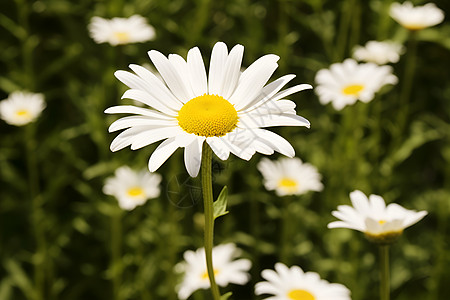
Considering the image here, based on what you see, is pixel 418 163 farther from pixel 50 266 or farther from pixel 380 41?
pixel 50 266

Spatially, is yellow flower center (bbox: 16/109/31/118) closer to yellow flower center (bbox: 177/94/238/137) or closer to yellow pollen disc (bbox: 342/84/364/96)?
yellow pollen disc (bbox: 342/84/364/96)

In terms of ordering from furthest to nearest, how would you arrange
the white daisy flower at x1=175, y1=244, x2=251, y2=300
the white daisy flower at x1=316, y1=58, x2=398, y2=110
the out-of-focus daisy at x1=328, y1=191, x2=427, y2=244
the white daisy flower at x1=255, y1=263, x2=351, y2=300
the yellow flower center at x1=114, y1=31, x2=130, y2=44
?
the yellow flower center at x1=114, y1=31, x2=130, y2=44, the white daisy flower at x1=316, y1=58, x2=398, y2=110, the white daisy flower at x1=175, y1=244, x2=251, y2=300, the white daisy flower at x1=255, y1=263, x2=351, y2=300, the out-of-focus daisy at x1=328, y1=191, x2=427, y2=244

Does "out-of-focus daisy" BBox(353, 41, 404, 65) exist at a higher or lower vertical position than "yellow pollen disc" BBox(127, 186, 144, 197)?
higher

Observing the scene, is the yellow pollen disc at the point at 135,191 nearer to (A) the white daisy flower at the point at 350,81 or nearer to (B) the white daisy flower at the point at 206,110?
(A) the white daisy flower at the point at 350,81

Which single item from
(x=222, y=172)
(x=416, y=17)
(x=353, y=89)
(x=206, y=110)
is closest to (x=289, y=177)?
(x=222, y=172)

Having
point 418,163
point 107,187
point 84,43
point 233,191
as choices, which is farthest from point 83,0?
point 418,163

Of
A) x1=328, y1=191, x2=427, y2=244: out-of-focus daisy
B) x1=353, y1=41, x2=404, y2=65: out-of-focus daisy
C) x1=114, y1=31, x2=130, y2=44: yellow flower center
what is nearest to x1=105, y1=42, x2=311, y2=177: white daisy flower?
x1=328, y1=191, x2=427, y2=244: out-of-focus daisy

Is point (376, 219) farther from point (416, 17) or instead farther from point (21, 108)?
point (21, 108)
